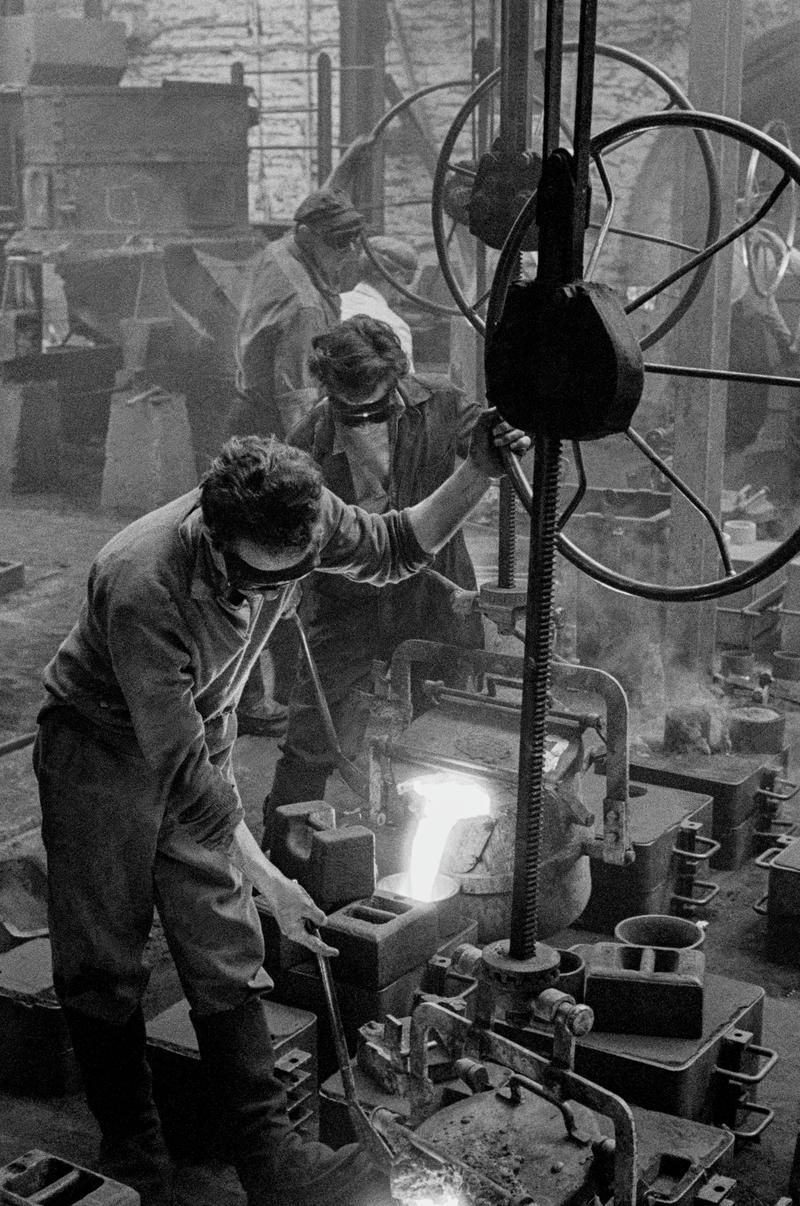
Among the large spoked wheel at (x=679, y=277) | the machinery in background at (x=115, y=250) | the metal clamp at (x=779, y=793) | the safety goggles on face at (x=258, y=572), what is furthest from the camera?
the machinery in background at (x=115, y=250)

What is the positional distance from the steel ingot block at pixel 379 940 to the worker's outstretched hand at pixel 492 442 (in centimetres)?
103

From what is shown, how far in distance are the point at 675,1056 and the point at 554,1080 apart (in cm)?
73

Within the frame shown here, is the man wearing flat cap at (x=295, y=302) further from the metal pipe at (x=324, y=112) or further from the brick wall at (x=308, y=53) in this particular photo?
the brick wall at (x=308, y=53)

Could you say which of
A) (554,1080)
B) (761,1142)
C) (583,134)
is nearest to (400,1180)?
(554,1080)

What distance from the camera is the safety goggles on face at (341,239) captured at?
546 cm

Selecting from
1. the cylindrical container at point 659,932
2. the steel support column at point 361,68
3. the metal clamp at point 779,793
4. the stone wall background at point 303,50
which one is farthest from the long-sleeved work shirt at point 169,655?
the stone wall background at point 303,50

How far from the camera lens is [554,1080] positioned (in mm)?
2354

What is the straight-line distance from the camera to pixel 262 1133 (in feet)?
8.92

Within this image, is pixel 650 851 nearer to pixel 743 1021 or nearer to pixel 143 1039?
pixel 743 1021

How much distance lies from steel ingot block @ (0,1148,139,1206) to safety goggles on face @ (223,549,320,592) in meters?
1.01

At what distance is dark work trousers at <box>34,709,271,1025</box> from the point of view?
2729 millimetres

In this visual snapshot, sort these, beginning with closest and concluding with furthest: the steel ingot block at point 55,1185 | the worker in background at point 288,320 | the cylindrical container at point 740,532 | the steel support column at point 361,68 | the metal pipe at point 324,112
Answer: the steel ingot block at point 55,1185, the worker in background at point 288,320, the cylindrical container at point 740,532, the metal pipe at point 324,112, the steel support column at point 361,68

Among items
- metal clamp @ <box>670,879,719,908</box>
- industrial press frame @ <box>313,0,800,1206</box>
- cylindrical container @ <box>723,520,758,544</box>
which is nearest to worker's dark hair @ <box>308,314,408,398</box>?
industrial press frame @ <box>313,0,800,1206</box>

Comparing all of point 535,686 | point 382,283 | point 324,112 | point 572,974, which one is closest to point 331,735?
point 572,974
